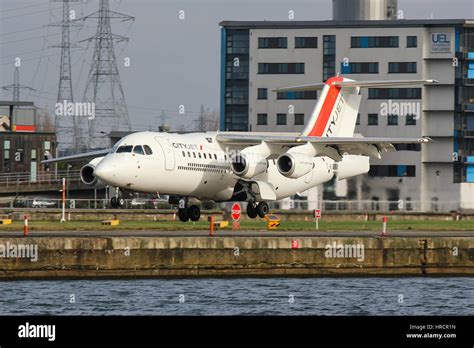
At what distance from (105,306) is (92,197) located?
64184mm

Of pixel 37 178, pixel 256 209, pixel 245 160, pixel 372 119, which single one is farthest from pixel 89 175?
pixel 372 119

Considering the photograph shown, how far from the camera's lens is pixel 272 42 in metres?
111

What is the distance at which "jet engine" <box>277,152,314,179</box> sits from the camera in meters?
54.9

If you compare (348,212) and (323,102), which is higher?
(323,102)

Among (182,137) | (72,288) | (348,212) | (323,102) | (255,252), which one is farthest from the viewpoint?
(348,212)

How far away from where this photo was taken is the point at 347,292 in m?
41.7

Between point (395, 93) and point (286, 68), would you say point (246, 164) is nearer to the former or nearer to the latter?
point (286, 68)

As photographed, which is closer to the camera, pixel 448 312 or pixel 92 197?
pixel 448 312

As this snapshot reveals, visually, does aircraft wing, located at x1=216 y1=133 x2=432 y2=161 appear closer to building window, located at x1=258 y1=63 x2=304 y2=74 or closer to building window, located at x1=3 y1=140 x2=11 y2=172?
building window, located at x1=258 y1=63 x2=304 y2=74

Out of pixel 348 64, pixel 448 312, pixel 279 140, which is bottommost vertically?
pixel 448 312

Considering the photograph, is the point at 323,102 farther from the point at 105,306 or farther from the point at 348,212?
the point at 105,306

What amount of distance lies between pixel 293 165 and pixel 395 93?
58.0m

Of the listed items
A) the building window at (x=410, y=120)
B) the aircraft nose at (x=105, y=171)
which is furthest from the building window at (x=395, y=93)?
the aircraft nose at (x=105, y=171)
